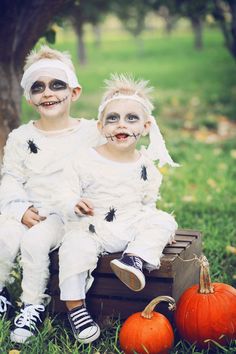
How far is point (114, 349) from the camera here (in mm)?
3176

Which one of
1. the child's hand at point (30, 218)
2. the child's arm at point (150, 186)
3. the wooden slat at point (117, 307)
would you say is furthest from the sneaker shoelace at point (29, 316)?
the child's arm at point (150, 186)

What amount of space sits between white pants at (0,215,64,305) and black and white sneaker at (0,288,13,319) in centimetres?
7

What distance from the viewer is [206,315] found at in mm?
3096

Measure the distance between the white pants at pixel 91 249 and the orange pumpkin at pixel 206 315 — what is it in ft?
0.84

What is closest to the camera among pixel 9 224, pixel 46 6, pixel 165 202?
pixel 9 224

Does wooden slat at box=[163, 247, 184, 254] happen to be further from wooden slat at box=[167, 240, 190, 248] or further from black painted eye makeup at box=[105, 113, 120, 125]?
black painted eye makeup at box=[105, 113, 120, 125]

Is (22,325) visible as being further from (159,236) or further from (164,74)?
(164,74)

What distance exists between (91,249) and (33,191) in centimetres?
66

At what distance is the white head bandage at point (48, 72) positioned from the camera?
3680 mm

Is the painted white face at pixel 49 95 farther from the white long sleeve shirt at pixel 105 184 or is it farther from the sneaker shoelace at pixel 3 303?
the sneaker shoelace at pixel 3 303

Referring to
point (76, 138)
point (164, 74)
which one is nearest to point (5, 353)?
point (76, 138)

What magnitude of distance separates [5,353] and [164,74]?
15.7 m

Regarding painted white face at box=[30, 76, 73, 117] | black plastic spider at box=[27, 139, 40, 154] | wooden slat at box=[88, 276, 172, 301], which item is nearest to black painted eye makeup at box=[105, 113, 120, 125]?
painted white face at box=[30, 76, 73, 117]

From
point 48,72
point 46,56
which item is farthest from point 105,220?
point 46,56
